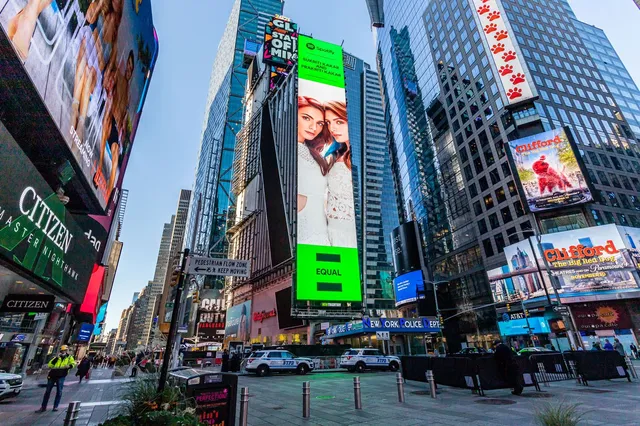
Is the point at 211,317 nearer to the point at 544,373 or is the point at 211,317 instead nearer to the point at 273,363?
the point at 273,363

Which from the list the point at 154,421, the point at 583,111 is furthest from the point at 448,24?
the point at 154,421

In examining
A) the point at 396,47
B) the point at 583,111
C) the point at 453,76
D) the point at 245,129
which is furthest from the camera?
the point at 396,47

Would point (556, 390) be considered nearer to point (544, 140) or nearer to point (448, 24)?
point (544, 140)

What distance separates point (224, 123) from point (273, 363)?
4599 inches

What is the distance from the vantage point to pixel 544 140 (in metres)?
51.6

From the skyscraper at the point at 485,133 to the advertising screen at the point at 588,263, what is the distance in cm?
346

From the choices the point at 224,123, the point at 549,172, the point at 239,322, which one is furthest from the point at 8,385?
the point at 224,123

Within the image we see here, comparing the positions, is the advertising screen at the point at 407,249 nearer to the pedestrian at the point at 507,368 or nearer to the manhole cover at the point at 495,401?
the pedestrian at the point at 507,368

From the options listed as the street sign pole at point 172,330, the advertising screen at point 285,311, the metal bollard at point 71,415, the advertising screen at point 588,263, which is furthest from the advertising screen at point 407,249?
the metal bollard at point 71,415

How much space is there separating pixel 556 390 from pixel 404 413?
7924 millimetres

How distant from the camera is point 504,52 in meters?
61.2

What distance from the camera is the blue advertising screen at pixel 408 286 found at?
6744 cm

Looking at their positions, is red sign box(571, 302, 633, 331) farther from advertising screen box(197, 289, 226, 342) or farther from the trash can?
advertising screen box(197, 289, 226, 342)

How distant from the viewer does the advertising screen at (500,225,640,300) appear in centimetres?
4212
